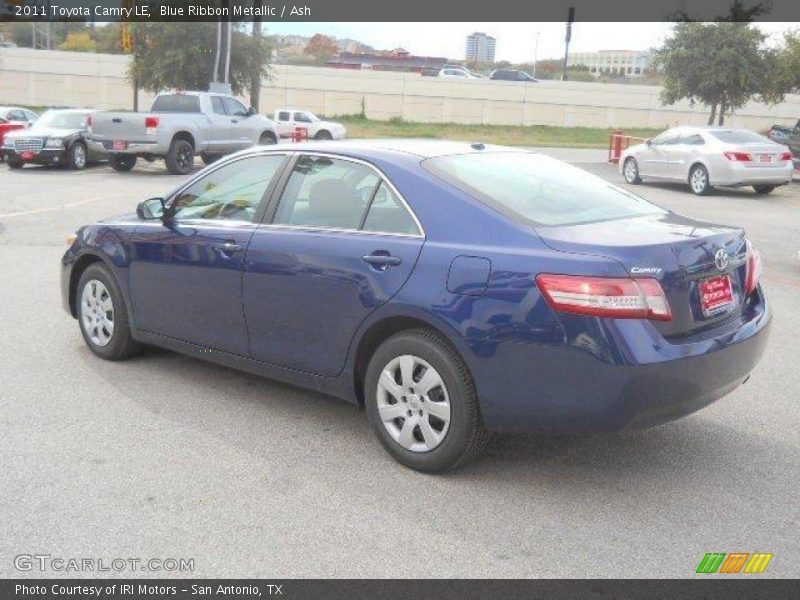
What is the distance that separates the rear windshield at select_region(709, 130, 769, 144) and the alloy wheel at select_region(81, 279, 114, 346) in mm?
16822

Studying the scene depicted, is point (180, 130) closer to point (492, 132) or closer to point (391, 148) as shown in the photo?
point (391, 148)

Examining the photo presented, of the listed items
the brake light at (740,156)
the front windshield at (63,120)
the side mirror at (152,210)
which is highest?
the side mirror at (152,210)

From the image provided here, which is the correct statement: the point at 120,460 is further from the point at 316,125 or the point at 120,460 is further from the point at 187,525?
the point at 316,125

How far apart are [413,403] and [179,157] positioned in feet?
65.7

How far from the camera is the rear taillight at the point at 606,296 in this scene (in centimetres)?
410

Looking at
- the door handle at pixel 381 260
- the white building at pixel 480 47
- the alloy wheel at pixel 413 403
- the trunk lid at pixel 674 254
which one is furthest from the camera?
the white building at pixel 480 47

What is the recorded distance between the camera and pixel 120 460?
15.8ft

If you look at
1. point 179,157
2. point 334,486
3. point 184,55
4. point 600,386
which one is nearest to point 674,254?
point 600,386

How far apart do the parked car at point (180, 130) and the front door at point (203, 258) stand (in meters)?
17.3

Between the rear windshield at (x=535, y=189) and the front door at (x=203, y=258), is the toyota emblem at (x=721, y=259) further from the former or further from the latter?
the front door at (x=203, y=258)

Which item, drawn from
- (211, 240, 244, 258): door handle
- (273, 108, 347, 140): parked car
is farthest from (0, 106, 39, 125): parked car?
(211, 240, 244, 258): door handle

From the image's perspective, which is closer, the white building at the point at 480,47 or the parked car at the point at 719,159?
the parked car at the point at 719,159

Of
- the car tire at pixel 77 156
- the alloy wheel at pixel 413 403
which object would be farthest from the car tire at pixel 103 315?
the car tire at pixel 77 156

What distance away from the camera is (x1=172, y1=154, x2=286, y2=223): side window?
18.4 feet
